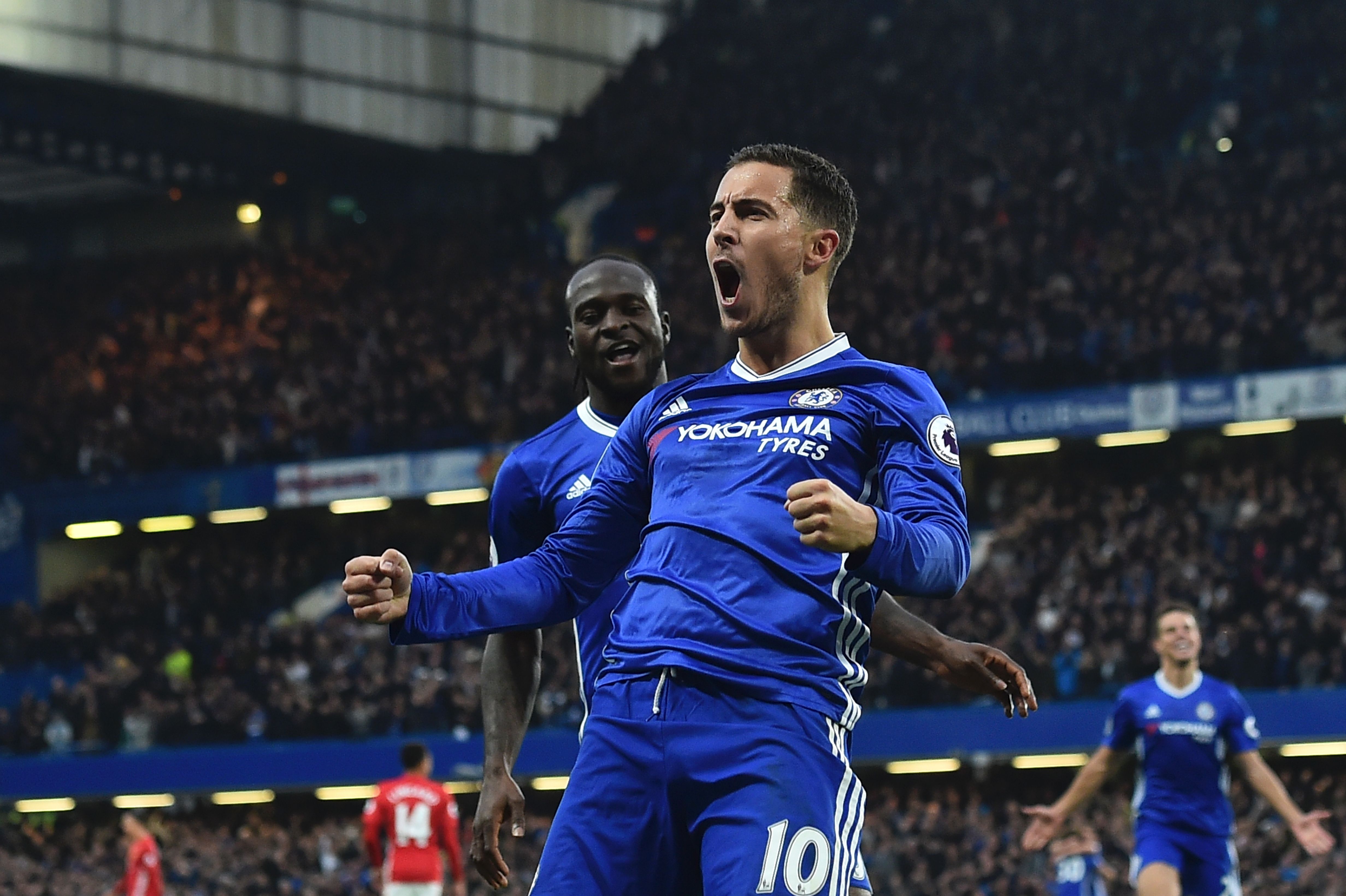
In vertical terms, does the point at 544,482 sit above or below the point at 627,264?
below

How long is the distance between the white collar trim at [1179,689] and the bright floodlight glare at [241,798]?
2316 cm

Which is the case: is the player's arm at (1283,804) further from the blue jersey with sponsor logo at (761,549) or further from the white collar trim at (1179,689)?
the blue jersey with sponsor logo at (761,549)

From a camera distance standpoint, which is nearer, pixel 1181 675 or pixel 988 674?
pixel 988 674

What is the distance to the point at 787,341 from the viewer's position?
434 centimetres

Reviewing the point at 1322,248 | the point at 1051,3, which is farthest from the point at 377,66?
the point at 1322,248

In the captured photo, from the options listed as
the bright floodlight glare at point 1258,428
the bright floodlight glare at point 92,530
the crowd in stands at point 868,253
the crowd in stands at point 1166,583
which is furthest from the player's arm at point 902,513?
the bright floodlight glare at point 92,530

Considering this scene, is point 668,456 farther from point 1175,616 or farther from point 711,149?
point 711,149

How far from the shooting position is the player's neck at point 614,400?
6.14 m

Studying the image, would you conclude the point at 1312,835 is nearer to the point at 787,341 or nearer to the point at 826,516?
the point at 787,341

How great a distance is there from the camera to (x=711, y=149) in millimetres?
36125

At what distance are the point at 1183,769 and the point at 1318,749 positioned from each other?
612 inches

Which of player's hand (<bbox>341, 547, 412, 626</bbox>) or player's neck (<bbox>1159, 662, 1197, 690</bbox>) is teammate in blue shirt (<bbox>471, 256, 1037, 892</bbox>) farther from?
player's neck (<bbox>1159, 662, 1197, 690</bbox>)

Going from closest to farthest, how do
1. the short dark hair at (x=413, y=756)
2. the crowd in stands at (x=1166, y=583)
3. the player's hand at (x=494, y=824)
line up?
the player's hand at (x=494, y=824)
the short dark hair at (x=413, y=756)
the crowd in stands at (x=1166, y=583)

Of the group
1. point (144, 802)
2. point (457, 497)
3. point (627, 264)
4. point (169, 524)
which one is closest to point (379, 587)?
Result: point (627, 264)
